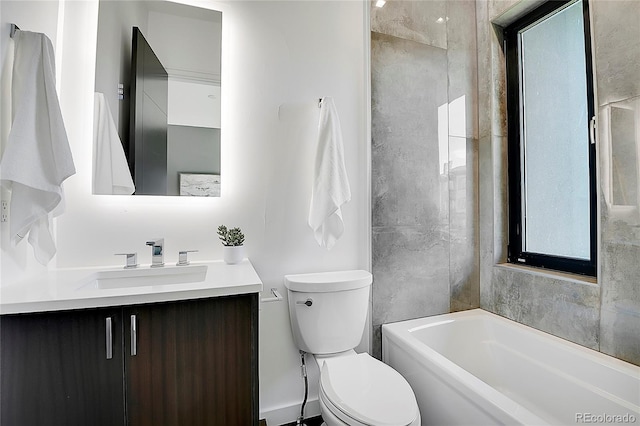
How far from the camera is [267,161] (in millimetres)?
1647

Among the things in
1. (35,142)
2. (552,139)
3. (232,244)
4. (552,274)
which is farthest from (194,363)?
(552,139)

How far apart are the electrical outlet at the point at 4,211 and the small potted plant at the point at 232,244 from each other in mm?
777

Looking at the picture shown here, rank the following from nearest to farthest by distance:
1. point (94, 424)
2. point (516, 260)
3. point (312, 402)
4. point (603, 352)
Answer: point (94, 424)
point (603, 352)
point (312, 402)
point (516, 260)

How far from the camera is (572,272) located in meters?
1.64

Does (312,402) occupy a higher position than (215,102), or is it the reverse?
(215,102)

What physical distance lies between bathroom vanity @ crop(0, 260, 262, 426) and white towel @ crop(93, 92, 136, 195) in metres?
0.43

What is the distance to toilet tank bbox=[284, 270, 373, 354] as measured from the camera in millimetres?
1494

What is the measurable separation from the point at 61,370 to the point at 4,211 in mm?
650

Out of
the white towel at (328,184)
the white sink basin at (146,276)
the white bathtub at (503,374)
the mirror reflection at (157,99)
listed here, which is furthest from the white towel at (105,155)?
the white bathtub at (503,374)

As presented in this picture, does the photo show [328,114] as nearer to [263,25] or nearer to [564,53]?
[263,25]

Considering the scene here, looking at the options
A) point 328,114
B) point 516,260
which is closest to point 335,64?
point 328,114

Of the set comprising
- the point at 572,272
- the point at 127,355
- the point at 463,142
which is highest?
the point at 463,142

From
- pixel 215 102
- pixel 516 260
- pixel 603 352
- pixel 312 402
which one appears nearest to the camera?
pixel 603 352

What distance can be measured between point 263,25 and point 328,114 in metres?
0.60
